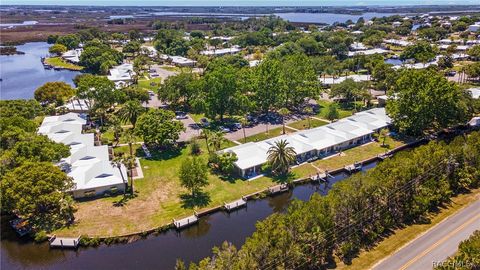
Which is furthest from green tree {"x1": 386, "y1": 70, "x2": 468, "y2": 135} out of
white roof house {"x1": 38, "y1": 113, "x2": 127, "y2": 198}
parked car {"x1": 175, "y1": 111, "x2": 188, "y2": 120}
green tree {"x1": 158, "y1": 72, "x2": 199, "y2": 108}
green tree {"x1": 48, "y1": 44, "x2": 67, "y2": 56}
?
green tree {"x1": 48, "y1": 44, "x2": 67, "y2": 56}

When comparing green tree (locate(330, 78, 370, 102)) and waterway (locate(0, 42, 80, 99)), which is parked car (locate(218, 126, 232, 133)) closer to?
green tree (locate(330, 78, 370, 102))

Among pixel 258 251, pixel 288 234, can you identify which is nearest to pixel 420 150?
pixel 288 234

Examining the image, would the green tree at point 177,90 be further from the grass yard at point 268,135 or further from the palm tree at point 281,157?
the palm tree at point 281,157

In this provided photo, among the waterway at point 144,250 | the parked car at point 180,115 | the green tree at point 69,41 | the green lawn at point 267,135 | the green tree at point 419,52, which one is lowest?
the waterway at point 144,250

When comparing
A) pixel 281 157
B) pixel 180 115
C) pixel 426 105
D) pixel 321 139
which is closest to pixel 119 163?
pixel 281 157

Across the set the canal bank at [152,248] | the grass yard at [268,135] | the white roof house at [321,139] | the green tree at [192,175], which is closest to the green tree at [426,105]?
the white roof house at [321,139]

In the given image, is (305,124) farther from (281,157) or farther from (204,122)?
(281,157)
